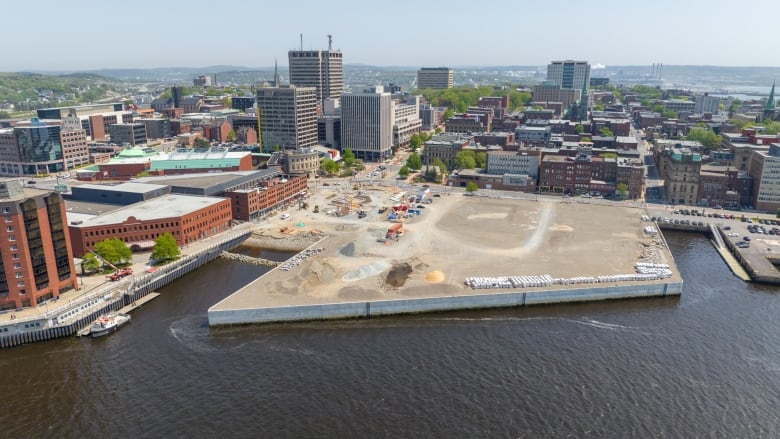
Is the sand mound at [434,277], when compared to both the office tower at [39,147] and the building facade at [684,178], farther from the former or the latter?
the office tower at [39,147]

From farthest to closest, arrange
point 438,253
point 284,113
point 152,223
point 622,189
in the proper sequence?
1. point 284,113
2. point 622,189
3. point 152,223
4. point 438,253

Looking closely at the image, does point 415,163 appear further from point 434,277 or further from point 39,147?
point 39,147

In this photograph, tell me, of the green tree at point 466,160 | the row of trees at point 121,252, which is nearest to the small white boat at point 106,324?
the row of trees at point 121,252

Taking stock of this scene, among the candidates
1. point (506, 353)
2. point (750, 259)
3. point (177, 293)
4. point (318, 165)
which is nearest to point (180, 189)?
point (177, 293)

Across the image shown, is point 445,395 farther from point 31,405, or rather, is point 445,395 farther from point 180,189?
point 180,189

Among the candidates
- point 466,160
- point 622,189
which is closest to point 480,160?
point 466,160

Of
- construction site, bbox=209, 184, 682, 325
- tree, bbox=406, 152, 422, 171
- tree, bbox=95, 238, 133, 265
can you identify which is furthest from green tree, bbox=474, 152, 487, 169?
tree, bbox=95, 238, 133, 265
